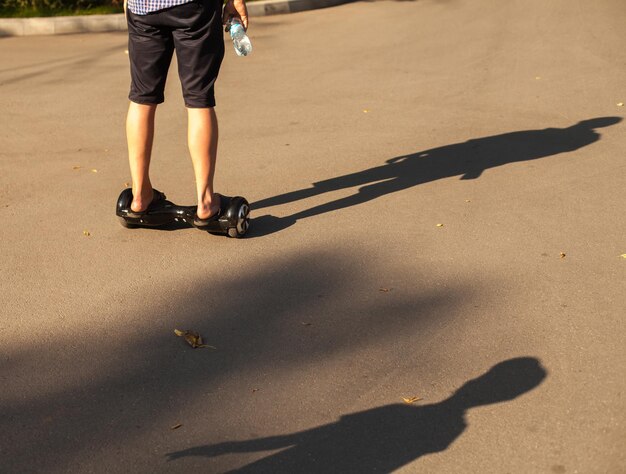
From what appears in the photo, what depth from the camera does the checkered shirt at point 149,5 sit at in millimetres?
5250

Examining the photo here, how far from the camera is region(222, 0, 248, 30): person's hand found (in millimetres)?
5539

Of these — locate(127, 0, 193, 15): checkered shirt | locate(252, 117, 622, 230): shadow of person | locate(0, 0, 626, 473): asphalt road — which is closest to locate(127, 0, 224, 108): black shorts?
locate(127, 0, 193, 15): checkered shirt

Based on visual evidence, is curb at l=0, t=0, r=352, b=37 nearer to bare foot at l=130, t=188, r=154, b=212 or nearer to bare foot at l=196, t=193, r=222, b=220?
bare foot at l=130, t=188, r=154, b=212

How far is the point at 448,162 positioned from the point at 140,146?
92.9 inches

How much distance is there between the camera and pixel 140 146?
567 cm

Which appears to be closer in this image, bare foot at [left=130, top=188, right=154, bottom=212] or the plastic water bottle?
the plastic water bottle

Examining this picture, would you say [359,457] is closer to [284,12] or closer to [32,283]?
[32,283]

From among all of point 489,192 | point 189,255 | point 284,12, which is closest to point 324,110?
point 489,192

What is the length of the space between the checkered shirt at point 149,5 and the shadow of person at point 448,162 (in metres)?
1.40

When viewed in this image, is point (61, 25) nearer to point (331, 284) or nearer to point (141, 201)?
point (141, 201)

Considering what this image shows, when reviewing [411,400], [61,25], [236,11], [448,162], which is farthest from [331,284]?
[61,25]

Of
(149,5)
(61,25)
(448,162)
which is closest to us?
(149,5)

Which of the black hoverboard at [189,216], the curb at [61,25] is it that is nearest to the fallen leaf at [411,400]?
the black hoverboard at [189,216]

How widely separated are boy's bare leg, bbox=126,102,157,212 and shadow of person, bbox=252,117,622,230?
0.79 metres
